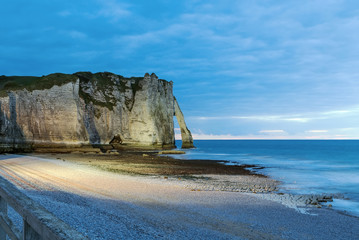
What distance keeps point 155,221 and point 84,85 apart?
208ft

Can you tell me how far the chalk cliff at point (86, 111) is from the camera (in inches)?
1923

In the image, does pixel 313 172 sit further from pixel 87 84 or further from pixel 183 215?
pixel 87 84

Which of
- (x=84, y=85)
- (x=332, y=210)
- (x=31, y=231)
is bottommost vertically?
(x=332, y=210)

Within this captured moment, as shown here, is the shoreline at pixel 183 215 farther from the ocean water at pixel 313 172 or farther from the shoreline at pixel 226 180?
the ocean water at pixel 313 172

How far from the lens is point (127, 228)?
774 cm

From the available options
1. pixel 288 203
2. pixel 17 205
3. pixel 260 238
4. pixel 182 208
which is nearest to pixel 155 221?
pixel 182 208

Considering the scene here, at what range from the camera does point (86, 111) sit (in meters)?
64.4

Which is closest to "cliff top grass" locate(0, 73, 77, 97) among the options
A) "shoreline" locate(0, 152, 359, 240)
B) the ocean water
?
the ocean water

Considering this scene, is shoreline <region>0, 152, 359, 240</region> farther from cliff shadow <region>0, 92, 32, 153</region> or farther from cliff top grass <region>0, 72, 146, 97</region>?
cliff top grass <region>0, 72, 146, 97</region>

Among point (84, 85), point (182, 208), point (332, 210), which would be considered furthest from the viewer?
point (84, 85)

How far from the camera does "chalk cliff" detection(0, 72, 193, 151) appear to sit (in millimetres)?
48844

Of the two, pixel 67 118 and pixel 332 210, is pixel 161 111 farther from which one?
pixel 332 210

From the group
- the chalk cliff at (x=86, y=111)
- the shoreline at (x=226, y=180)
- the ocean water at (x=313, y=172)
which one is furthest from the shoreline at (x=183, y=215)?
the chalk cliff at (x=86, y=111)

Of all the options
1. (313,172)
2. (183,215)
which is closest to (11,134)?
(313,172)
